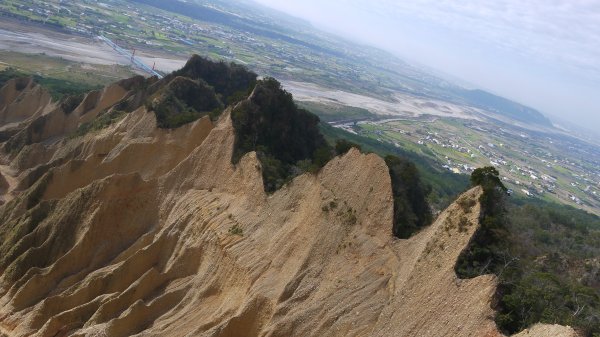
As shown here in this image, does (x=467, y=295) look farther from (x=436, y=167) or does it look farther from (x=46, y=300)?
(x=436, y=167)

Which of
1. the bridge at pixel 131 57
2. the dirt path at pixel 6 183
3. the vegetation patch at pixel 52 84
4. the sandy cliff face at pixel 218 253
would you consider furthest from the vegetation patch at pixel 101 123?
the bridge at pixel 131 57

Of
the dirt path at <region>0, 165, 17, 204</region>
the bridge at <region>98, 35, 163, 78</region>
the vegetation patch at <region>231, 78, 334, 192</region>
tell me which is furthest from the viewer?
the bridge at <region>98, 35, 163, 78</region>

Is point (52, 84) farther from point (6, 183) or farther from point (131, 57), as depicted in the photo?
point (131, 57)

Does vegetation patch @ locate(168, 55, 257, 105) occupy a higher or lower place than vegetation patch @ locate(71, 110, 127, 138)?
higher

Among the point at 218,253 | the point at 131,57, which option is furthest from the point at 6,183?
the point at 131,57

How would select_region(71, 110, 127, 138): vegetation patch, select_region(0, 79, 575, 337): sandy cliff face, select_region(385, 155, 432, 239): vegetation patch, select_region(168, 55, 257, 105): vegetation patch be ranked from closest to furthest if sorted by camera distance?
select_region(0, 79, 575, 337): sandy cliff face
select_region(385, 155, 432, 239): vegetation patch
select_region(71, 110, 127, 138): vegetation patch
select_region(168, 55, 257, 105): vegetation patch

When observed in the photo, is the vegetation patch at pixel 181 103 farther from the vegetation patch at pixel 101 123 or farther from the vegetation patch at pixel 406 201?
the vegetation patch at pixel 406 201

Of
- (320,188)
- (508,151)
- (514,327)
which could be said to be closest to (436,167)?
(508,151)

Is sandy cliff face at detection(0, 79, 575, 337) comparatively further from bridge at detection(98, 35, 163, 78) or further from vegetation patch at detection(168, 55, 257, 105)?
bridge at detection(98, 35, 163, 78)

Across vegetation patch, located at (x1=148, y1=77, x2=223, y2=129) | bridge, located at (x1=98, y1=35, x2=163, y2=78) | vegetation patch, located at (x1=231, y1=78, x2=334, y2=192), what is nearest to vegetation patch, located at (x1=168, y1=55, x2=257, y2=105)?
vegetation patch, located at (x1=148, y1=77, x2=223, y2=129)
